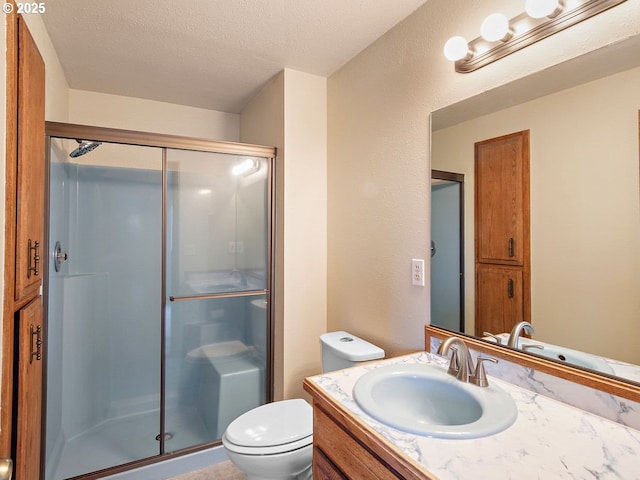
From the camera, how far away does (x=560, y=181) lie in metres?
1.05

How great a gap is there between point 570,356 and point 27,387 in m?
1.73

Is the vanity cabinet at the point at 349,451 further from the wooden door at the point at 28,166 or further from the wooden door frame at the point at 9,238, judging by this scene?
the wooden door at the point at 28,166

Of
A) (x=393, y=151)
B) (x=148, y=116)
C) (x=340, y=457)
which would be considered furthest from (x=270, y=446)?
(x=148, y=116)

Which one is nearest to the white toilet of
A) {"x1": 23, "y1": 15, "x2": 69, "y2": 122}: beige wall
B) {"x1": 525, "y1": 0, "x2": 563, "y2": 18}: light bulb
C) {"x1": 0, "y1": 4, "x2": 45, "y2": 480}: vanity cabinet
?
{"x1": 0, "y1": 4, "x2": 45, "y2": 480}: vanity cabinet

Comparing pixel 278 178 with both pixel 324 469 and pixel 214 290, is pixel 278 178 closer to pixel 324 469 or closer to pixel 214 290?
pixel 214 290

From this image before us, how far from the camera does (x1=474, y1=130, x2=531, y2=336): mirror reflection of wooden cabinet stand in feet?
3.79

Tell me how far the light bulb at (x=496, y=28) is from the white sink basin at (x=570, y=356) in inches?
41.4

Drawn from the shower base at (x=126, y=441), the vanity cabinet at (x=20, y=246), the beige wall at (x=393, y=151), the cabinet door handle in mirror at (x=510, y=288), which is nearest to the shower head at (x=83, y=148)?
the vanity cabinet at (x=20, y=246)

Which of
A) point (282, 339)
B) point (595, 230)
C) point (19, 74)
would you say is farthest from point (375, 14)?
point (282, 339)

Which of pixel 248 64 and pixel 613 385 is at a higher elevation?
pixel 248 64

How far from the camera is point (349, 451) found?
2.98 ft

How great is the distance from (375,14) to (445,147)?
742mm

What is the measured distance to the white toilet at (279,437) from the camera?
1381 mm

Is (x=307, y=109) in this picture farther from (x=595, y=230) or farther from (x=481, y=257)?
(x=595, y=230)
